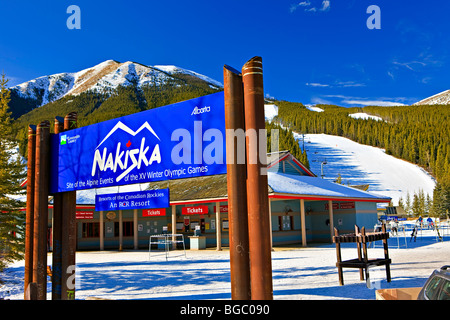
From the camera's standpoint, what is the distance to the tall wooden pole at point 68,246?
24.1 ft

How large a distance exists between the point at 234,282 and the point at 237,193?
3.30 ft

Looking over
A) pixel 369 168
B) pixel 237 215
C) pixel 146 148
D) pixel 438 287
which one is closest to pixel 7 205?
pixel 146 148

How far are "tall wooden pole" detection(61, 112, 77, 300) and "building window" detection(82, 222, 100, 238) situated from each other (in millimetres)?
25257

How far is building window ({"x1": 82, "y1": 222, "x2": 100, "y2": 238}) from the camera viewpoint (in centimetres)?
3133

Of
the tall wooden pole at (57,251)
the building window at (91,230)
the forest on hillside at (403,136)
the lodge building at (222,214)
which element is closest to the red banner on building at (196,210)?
the lodge building at (222,214)

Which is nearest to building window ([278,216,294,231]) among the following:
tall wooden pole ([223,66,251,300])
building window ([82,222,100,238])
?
building window ([82,222,100,238])

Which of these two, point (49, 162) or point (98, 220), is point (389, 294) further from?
point (98, 220)

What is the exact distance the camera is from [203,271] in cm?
1450

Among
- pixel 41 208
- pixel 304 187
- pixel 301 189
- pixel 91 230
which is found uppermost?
pixel 304 187

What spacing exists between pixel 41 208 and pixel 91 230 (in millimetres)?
25731

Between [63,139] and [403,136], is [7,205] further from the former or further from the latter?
[403,136]

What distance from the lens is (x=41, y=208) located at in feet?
24.8
